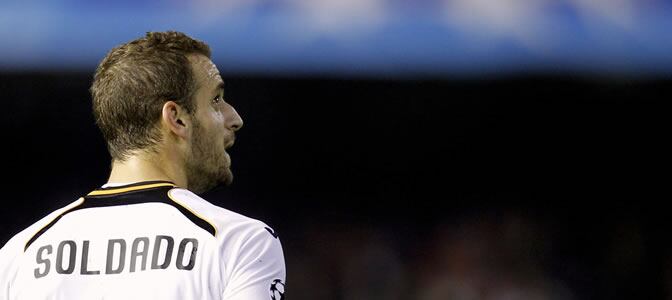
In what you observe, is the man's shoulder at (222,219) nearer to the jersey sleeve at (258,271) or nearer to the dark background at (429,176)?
the jersey sleeve at (258,271)

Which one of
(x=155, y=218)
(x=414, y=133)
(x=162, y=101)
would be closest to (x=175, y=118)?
(x=162, y=101)

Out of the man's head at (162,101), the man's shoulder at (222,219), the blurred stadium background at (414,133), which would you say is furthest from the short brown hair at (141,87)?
the blurred stadium background at (414,133)

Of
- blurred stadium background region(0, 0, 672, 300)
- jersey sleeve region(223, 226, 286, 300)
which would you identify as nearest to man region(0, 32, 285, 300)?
jersey sleeve region(223, 226, 286, 300)

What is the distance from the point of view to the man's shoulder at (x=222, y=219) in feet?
5.20

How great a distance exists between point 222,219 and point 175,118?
214 millimetres

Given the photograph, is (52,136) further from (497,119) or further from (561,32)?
(561,32)

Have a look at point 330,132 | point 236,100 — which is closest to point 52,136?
point 236,100

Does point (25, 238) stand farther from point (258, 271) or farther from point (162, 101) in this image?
point (258, 271)

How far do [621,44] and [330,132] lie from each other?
186 centimetres

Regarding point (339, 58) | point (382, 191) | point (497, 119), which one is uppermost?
point (339, 58)

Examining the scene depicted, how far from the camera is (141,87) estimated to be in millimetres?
1678

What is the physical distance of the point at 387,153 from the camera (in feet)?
20.6

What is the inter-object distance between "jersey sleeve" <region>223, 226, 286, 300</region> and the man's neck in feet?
0.73

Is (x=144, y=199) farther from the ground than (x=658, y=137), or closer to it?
farther from the ground
